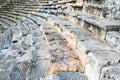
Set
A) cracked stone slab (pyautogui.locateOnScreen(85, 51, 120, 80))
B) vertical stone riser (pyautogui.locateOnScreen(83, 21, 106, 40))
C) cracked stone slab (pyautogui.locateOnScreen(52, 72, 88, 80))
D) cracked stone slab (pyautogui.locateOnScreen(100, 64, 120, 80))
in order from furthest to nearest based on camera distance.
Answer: vertical stone riser (pyautogui.locateOnScreen(83, 21, 106, 40)) < cracked stone slab (pyautogui.locateOnScreen(52, 72, 88, 80)) < cracked stone slab (pyautogui.locateOnScreen(85, 51, 120, 80)) < cracked stone slab (pyautogui.locateOnScreen(100, 64, 120, 80))

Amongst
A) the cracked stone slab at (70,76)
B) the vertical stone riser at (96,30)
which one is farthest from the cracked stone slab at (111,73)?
the vertical stone riser at (96,30)

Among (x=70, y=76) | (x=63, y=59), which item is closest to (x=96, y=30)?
(x=63, y=59)

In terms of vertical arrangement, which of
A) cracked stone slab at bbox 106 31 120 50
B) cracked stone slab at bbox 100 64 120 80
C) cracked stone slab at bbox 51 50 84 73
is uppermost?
cracked stone slab at bbox 106 31 120 50

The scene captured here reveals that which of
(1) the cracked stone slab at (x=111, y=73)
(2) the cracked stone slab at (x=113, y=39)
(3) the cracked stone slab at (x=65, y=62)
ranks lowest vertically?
(3) the cracked stone slab at (x=65, y=62)

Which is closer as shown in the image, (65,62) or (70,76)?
(70,76)

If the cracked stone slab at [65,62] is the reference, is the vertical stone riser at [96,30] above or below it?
above

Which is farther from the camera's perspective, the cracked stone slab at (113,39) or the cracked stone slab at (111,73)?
the cracked stone slab at (113,39)

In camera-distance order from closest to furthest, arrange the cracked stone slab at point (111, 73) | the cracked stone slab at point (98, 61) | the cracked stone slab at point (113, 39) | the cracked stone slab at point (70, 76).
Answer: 1. the cracked stone slab at point (111, 73)
2. the cracked stone slab at point (98, 61)
3. the cracked stone slab at point (70, 76)
4. the cracked stone slab at point (113, 39)

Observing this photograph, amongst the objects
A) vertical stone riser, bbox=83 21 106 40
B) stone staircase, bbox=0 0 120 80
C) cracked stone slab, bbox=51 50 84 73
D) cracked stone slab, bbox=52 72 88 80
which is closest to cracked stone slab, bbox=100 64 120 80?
stone staircase, bbox=0 0 120 80

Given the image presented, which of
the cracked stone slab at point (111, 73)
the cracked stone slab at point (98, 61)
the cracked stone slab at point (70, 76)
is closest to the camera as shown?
the cracked stone slab at point (111, 73)

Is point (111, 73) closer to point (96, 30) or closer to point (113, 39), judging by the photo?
point (113, 39)

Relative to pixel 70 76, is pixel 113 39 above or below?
above

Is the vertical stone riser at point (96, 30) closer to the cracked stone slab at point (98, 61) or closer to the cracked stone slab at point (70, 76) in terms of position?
the cracked stone slab at point (98, 61)

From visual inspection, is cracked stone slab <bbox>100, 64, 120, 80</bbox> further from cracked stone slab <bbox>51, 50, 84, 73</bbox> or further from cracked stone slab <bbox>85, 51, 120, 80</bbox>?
cracked stone slab <bbox>51, 50, 84, 73</bbox>
